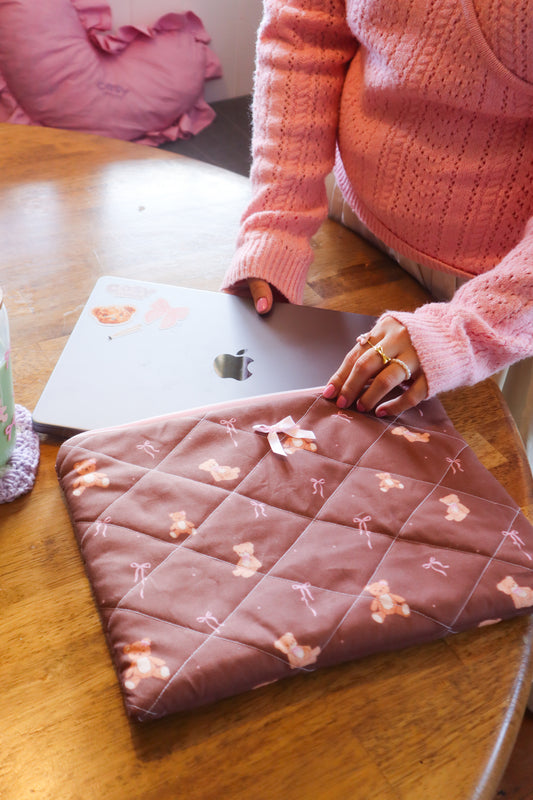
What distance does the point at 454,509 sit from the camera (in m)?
0.59

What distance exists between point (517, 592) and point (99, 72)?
A: 1.67 metres

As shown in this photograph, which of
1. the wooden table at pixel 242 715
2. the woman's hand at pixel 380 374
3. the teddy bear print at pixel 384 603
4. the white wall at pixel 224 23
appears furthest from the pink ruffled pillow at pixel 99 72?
the teddy bear print at pixel 384 603

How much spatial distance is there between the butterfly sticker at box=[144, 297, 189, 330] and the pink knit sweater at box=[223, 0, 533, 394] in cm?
9

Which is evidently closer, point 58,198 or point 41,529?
point 41,529

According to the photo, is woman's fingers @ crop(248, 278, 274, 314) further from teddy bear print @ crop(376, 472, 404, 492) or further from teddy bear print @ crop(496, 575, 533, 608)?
teddy bear print @ crop(496, 575, 533, 608)

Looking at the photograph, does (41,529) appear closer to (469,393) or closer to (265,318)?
(265,318)

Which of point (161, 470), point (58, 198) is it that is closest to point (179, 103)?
point (58, 198)

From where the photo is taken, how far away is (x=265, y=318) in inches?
31.4

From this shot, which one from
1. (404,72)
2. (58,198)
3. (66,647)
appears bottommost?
(66,647)

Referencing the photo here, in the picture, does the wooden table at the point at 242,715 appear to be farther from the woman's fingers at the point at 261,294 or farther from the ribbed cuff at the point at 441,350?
the woman's fingers at the point at 261,294

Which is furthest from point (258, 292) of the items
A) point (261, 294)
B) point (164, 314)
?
point (164, 314)

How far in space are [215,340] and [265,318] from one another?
8cm

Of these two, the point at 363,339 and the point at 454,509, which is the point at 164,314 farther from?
the point at 454,509

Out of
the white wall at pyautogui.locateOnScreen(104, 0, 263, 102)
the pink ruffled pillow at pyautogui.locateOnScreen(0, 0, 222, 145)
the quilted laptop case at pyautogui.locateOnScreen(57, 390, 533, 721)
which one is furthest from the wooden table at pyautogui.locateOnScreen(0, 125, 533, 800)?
the white wall at pyautogui.locateOnScreen(104, 0, 263, 102)
